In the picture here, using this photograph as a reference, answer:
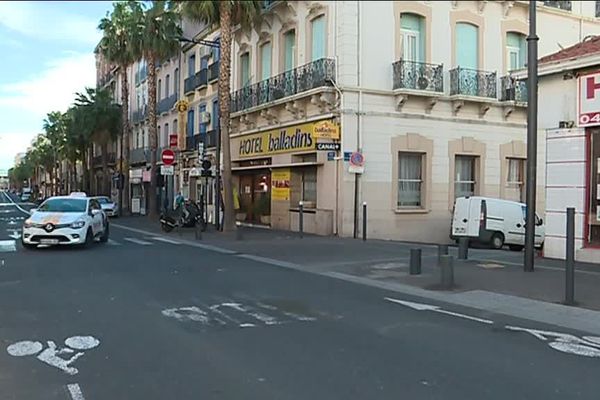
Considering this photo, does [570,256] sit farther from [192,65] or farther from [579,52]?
[192,65]

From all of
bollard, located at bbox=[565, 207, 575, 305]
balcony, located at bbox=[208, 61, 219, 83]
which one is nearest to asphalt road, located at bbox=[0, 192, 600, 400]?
bollard, located at bbox=[565, 207, 575, 305]

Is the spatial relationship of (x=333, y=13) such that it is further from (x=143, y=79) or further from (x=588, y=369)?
(x=143, y=79)

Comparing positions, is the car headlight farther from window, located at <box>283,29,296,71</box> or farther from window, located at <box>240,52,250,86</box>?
window, located at <box>240,52,250,86</box>

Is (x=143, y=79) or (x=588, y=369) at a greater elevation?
(x=143, y=79)

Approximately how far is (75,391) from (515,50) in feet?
83.1

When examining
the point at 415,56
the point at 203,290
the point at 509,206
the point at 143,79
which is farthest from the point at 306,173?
the point at 143,79

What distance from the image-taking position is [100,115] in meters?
54.1

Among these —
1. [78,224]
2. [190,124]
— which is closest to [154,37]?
[190,124]

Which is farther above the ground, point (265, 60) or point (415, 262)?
point (265, 60)

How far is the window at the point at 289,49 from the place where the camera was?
26656 millimetres

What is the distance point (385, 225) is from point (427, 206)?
2154 millimetres

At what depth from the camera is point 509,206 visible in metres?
21.1

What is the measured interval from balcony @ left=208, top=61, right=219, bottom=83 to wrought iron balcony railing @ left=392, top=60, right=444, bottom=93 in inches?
→ 503

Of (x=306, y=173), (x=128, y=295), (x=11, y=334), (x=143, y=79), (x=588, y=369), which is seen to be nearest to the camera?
(x=588, y=369)
